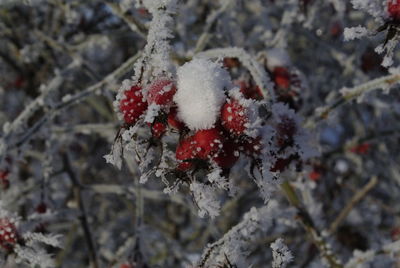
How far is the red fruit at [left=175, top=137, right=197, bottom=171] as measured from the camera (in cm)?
102

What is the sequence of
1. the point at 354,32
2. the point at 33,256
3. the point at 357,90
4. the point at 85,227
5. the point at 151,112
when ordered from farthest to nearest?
the point at 85,227 < the point at 357,90 < the point at 33,256 < the point at 354,32 < the point at 151,112

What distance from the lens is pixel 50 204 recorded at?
6.66 ft

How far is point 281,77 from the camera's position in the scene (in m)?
1.69

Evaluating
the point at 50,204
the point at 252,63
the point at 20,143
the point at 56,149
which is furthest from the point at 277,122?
the point at 56,149

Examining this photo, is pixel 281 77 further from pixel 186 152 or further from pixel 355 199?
pixel 355 199

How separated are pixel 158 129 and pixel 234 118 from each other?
167 millimetres

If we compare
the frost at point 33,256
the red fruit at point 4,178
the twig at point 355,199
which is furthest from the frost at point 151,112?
the twig at point 355,199

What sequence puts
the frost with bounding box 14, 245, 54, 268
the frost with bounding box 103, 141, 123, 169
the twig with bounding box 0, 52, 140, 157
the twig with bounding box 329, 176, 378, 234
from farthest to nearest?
the twig with bounding box 329, 176, 378, 234 → the twig with bounding box 0, 52, 140, 157 → the frost with bounding box 14, 245, 54, 268 → the frost with bounding box 103, 141, 123, 169

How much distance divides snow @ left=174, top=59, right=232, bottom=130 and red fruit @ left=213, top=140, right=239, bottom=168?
0.06m

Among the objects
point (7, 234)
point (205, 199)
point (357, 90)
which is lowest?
point (205, 199)

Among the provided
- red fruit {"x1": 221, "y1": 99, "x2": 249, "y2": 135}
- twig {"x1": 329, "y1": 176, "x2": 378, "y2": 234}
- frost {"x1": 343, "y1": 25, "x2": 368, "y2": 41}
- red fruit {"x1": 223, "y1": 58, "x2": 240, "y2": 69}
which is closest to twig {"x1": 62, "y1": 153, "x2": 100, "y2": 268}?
red fruit {"x1": 223, "y1": 58, "x2": 240, "y2": 69}

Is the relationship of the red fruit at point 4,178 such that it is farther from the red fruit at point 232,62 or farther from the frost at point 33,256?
the red fruit at point 232,62

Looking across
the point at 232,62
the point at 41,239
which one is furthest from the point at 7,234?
the point at 232,62

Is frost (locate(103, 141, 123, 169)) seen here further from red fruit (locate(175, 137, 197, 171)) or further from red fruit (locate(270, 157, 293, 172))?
red fruit (locate(270, 157, 293, 172))
